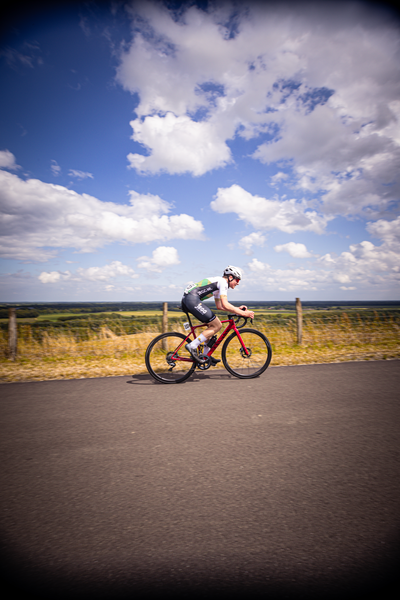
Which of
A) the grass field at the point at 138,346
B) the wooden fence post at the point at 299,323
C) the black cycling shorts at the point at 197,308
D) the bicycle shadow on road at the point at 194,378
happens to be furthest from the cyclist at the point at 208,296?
the wooden fence post at the point at 299,323

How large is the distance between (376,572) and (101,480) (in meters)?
2.08

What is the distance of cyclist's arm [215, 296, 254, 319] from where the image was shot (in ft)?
19.7

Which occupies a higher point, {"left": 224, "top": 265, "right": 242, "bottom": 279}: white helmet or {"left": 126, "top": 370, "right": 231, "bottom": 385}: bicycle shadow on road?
{"left": 224, "top": 265, "right": 242, "bottom": 279}: white helmet

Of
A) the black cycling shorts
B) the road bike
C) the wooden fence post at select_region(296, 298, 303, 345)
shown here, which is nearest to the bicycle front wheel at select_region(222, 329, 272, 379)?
the road bike

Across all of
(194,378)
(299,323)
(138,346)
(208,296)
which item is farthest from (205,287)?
(299,323)

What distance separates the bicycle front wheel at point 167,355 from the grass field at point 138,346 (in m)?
0.77

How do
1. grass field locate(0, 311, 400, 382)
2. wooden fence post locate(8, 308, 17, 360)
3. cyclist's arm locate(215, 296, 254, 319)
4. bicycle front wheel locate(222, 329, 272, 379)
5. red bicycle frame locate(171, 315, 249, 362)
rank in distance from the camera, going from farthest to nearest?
wooden fence post locate(8, 308, 17, 360) < grass field locate(0, 311, 400, 382) < bicycle front wheel locate(222, 329, 272, 379) < red bicycle frame locate(171, 315, 249, 362) < cyclist's arm locate(215, 296, 254, 319)

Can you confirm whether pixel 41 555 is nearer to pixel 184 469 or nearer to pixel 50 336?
pixel 184 469

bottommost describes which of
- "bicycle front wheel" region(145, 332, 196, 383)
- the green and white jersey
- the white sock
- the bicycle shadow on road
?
the bicycle shadow on road

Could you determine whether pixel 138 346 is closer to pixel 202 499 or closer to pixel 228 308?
pixel 228 308

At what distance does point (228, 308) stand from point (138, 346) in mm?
5203

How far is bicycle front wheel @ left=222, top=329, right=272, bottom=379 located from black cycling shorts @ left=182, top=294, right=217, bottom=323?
2.30 ft

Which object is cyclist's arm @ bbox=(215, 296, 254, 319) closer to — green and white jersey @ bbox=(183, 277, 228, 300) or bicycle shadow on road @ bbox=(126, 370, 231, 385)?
green and white jersey @ bbox=(183, 277, 228, 300)

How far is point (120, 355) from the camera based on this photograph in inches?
378
